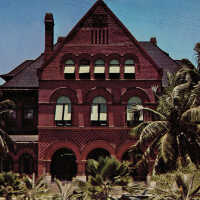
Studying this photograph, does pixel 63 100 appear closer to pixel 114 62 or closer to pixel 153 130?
pixel 114 62

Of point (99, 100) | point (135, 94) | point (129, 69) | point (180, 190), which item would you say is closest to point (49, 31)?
point (99, 100)

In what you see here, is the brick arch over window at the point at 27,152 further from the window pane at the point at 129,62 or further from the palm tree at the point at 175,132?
the palm tree at the point at 175,132

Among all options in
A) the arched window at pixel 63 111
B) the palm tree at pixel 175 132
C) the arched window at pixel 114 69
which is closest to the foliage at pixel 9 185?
the palm tree at pixel 175 132

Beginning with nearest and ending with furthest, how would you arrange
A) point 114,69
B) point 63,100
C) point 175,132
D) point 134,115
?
1. point 175,132
2. point 134,115
3. point 63,100
4. point 114,69

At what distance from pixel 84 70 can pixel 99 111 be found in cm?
367

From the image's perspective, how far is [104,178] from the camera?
17.2 meters

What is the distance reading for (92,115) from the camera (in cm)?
2833

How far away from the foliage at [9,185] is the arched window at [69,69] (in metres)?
12.1

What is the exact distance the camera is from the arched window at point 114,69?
29156mm

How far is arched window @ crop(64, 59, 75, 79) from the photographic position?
29297 millimetres

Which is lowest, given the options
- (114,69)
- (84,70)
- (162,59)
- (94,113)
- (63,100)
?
(94,113)

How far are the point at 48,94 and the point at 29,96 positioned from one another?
11.9 ft

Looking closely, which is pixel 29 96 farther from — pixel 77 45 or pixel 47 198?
pixel 47 198

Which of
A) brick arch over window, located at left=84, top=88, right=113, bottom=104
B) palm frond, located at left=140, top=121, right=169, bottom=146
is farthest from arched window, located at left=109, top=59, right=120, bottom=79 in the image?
palm frond, located at left=140, top=121, right=169, bottom=146
